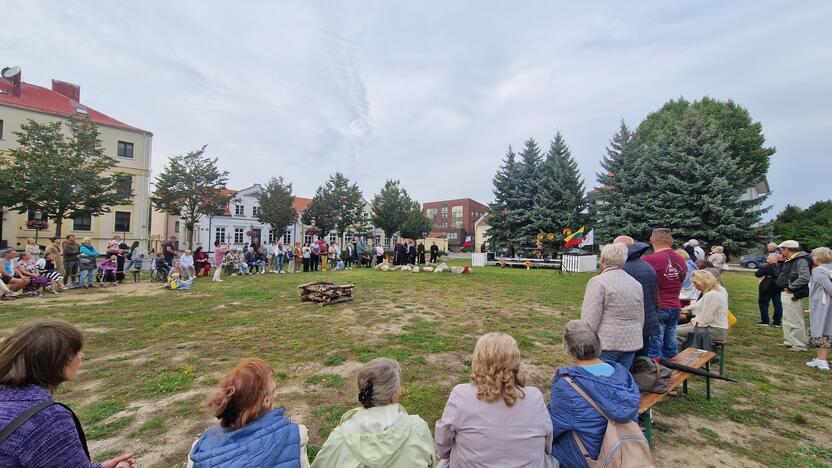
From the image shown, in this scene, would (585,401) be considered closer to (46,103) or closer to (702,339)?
(702,339)

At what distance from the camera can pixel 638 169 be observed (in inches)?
933

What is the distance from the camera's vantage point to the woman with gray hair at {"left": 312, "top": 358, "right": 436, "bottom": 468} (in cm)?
192

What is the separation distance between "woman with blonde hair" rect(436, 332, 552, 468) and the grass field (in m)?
1.56

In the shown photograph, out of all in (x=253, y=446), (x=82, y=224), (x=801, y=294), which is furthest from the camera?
(x=82, y=224)

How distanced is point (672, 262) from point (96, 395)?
6867 mm

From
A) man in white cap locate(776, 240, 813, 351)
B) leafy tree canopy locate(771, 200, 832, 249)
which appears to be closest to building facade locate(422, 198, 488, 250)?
leafy tree canopy locate(771, 200, 832, 249)

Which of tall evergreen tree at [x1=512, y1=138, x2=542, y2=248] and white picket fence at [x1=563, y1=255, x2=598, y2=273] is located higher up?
tall evergreen tree at [x1=512, y1=138, x2=542, y2=248]

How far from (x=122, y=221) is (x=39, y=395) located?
40816mm

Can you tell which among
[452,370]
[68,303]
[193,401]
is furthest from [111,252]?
[452,370]

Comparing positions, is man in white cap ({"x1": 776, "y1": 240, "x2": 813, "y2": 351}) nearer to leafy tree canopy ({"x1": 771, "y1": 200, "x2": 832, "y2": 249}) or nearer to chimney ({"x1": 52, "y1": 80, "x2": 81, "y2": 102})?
leafy tree canopy ({"x1": 771, "y1": 200, "x2": 832, "y2": 249})

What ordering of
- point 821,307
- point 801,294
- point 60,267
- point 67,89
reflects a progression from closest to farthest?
point 821,307
point 801,294
point 60,267
point 67,89

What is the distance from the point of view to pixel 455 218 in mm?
87812

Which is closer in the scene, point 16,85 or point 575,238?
point 575,238

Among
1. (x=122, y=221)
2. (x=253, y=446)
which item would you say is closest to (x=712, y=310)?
(x=253, y=446)
